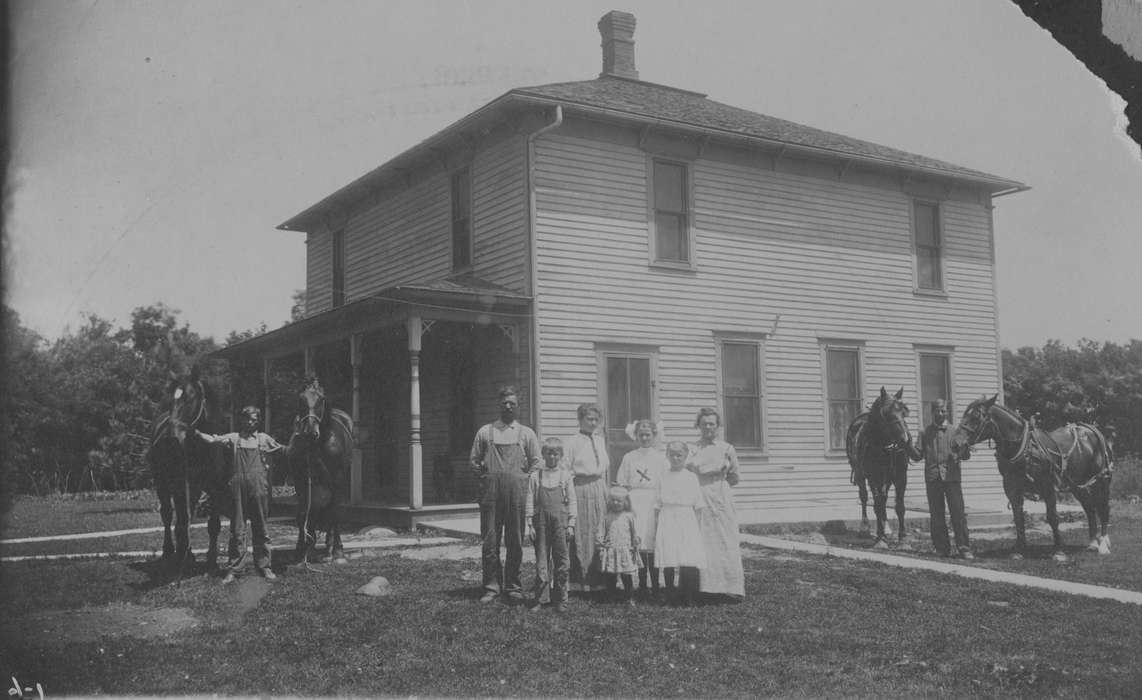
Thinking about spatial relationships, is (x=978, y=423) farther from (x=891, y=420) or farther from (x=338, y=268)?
(x=338, y=268)

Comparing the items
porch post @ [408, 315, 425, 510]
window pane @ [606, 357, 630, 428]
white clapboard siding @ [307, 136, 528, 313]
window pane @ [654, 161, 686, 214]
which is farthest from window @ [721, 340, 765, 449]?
porch post @ [408, 315, 425, 510]

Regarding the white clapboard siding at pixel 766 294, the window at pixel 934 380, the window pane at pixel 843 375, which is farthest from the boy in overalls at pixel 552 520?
the window at pixel 934 380

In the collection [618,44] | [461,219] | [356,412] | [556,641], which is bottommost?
[556,641]

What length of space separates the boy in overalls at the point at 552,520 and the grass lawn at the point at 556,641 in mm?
238

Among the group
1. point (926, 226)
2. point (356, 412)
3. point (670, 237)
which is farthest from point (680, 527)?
point (926, 226)

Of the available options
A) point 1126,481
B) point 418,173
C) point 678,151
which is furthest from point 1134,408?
point 418,173

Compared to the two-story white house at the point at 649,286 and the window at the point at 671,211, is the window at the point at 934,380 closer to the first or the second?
the two-story white house at the point at 649,286

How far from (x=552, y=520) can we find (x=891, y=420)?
6560 mm

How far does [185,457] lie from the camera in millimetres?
9453

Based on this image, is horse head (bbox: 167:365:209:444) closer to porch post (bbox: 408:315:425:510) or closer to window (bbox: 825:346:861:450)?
porch post (bbox: 408:315:425:510)

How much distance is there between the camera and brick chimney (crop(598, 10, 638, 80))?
19.5m

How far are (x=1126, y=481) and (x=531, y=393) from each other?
15.4 meters

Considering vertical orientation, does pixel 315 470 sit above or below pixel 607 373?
below

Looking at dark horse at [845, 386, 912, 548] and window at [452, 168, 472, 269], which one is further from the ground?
window at [452, 168, 472, 269]
